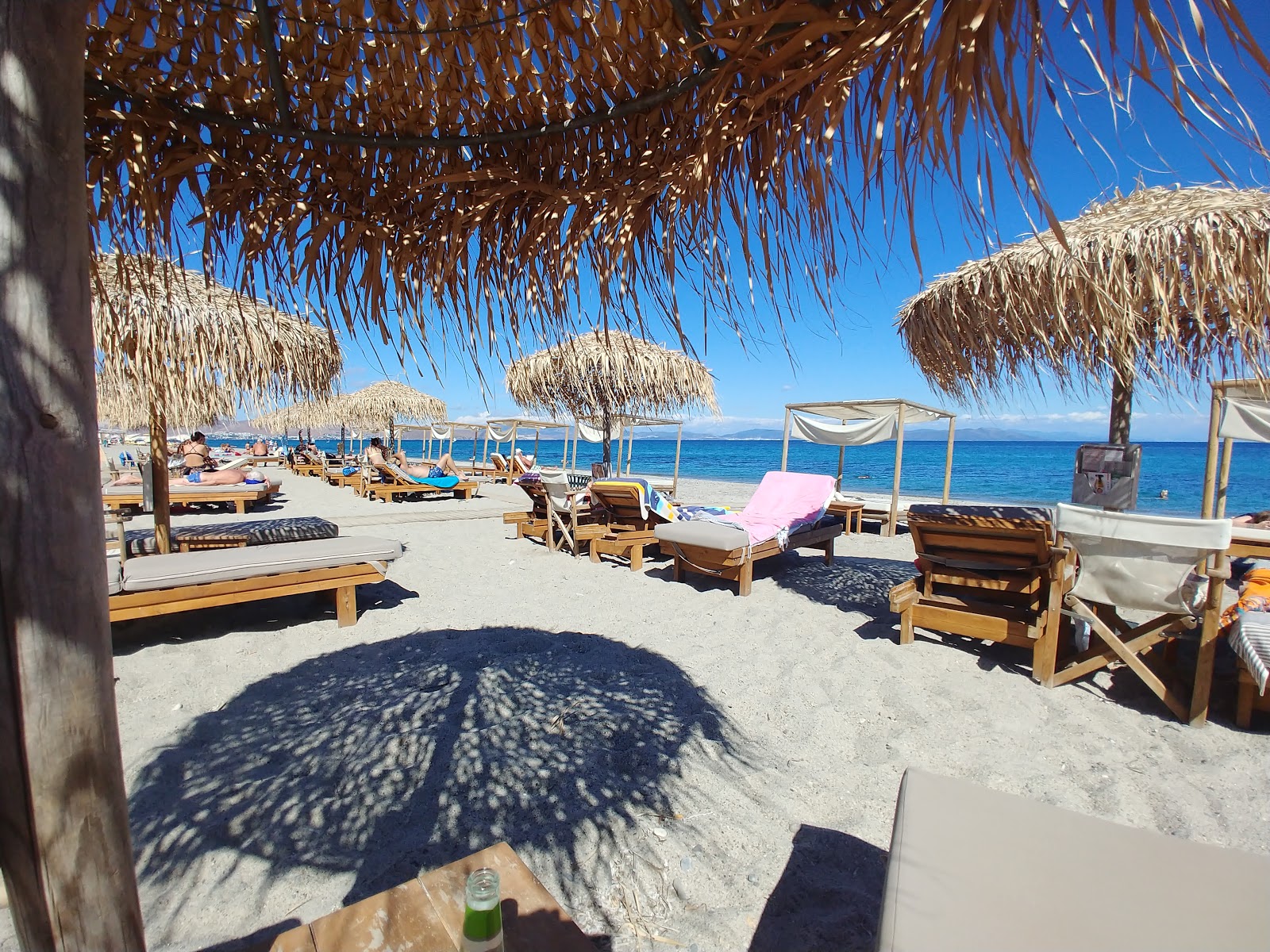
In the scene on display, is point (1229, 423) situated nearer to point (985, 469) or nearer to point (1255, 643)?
point (1255, 643)

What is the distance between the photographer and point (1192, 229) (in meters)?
3.02

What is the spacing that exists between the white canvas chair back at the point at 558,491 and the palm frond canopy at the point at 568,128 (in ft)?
15.7

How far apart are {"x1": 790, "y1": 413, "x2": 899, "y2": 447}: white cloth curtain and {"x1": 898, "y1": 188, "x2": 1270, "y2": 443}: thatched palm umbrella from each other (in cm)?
465

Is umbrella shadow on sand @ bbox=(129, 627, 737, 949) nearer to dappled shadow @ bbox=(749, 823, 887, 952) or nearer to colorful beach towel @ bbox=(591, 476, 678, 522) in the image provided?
dappled shadow @ bbox=(749, 823, 887, 952)

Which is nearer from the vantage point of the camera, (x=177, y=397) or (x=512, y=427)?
(x=177, y=397)

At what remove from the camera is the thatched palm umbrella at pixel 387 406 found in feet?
63.7

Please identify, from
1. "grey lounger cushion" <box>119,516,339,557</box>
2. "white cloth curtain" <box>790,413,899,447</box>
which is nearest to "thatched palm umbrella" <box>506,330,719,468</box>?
"white cloth curtain" <box>790,413,899,447</box>

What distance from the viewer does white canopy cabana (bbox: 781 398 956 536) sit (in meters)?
9.12

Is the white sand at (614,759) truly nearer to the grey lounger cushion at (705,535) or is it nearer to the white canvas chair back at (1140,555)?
the white canvas chair back at (1140,555)

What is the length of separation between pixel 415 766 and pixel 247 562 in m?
2.42

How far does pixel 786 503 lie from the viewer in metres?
6.29

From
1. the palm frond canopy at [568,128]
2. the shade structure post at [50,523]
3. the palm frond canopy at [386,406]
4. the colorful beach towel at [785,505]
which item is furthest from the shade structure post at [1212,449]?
the palm frond canopy at [386,406]

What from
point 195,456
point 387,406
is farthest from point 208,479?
point 387,406

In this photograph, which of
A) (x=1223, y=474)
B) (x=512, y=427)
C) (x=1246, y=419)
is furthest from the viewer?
(x=512, y=427)
